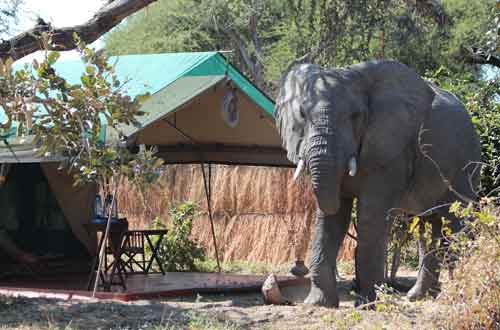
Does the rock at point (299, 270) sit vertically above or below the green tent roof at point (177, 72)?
below

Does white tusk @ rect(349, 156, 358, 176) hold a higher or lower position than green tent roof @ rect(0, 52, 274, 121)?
lower

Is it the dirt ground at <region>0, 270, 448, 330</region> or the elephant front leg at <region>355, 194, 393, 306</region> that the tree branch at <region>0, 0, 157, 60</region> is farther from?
the elephant front leg at <region>355, 194, 393, 306</region>

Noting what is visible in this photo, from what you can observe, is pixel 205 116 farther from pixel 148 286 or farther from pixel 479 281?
pixel 479 281

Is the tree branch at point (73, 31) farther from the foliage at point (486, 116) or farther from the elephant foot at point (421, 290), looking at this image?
the foliage at point (486, 116)

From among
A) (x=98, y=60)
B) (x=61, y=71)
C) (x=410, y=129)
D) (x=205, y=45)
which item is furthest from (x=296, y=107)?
(x=205, y=45)

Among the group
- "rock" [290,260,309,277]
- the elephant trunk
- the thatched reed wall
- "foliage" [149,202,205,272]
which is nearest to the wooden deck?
"rock" [290,260,309,277]

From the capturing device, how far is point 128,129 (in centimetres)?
961

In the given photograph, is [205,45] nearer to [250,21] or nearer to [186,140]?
[250,21]

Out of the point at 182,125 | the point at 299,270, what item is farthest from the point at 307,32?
the point at 299,270

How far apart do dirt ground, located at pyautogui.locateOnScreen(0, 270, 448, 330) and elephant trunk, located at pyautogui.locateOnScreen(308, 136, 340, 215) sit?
997 millimetres

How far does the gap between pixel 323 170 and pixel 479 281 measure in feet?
8.80

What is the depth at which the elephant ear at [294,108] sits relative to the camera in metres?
8.77

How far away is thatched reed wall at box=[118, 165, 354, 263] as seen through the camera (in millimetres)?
15461

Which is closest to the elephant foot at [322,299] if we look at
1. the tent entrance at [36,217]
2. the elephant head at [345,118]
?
the elephant head at [345,118]
